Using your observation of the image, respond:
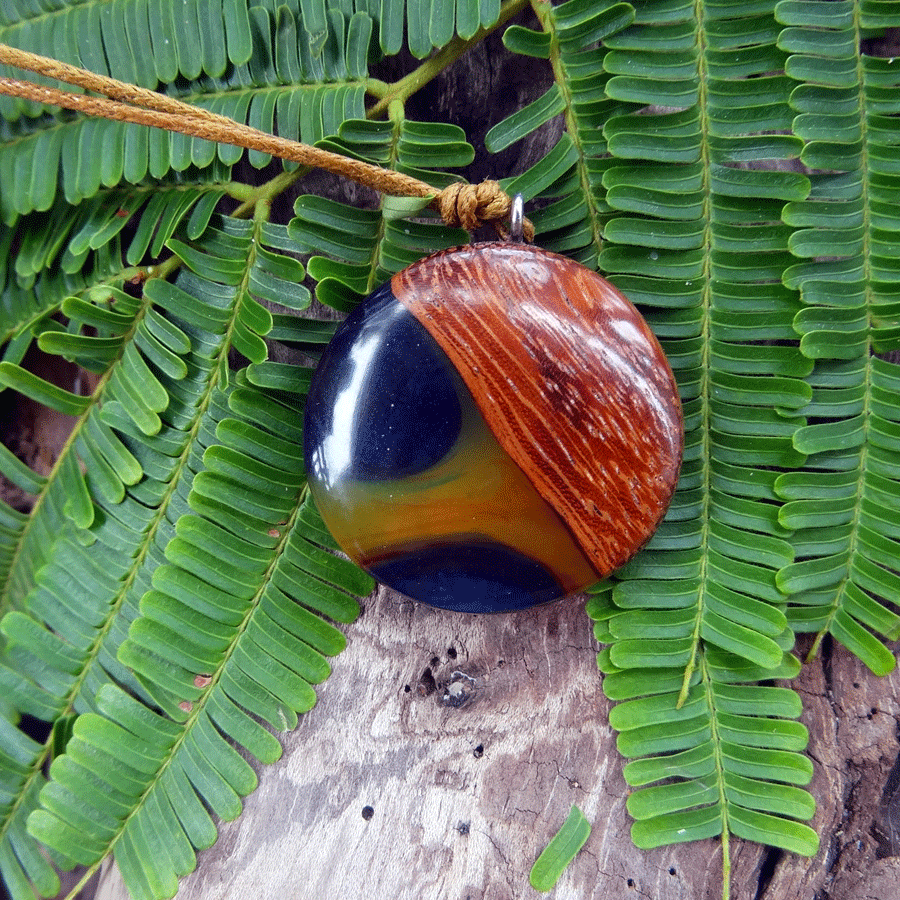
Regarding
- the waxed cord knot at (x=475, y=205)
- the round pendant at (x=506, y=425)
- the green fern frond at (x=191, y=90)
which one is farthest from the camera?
the green fern frond at (x=191, y=90)

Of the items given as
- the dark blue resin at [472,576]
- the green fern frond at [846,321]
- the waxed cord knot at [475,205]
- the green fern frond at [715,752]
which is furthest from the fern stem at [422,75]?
the green fern frond at [715,752]

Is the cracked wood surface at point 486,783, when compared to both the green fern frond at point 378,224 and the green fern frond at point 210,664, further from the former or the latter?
the green fern frond at point 378,224

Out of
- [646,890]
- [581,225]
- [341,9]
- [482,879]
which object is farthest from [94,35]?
[646,890]

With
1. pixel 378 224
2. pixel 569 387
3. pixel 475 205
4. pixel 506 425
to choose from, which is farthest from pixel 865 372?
pixel 378 224

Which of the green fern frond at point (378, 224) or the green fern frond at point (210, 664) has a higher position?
the green fern frond at point (378, 224)

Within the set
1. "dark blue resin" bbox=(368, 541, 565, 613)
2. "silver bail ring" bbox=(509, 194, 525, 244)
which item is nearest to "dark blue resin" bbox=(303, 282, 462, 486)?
"dark blue resin" bbox=(368, 541, 565, 613)

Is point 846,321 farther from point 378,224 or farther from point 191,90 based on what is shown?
point 191,90
